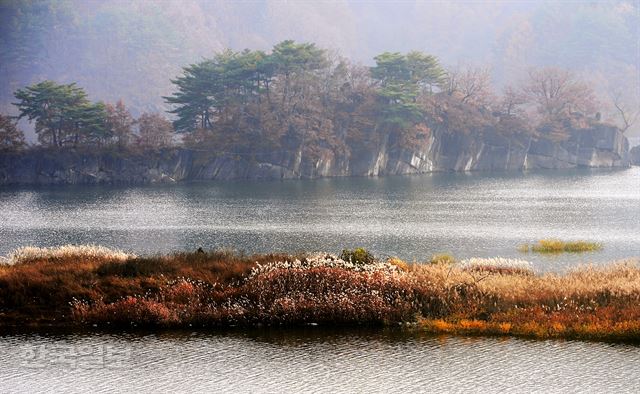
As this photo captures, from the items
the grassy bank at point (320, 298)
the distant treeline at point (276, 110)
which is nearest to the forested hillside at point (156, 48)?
the distant treeline at point (276, 110)

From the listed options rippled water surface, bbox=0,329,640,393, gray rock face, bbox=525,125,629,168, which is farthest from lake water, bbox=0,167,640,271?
gray rock face, bbox=525,125,629,168

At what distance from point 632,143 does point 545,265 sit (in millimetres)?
139920

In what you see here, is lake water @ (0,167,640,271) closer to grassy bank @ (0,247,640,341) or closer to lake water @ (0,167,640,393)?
lake water @ (0,167,640,393)

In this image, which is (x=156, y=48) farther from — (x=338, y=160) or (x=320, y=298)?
(x=320, y=298)

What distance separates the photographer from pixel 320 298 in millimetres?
19969

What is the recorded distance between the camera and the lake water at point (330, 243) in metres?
15.5

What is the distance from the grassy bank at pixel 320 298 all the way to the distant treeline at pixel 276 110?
7399 centimetres

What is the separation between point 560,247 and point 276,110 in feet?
223

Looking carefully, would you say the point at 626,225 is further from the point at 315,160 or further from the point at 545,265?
the point at 315,160

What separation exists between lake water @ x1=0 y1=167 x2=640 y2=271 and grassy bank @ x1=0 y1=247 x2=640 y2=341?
8.73 meters

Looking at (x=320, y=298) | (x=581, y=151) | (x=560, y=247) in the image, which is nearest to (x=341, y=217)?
(x=560, y=247)

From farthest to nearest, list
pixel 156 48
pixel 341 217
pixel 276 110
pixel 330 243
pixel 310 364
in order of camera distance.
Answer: pixel 156 48 → pixel 276 110 → pixel 341 217 → pixel 330 243 → pixel 310 364

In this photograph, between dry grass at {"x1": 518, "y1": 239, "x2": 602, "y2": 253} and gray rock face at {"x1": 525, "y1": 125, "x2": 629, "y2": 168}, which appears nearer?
dry grass at {"x1": 518, "y1": 239, "x2": 602, "y2": 253}

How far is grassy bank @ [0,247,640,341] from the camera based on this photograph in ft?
62.8
